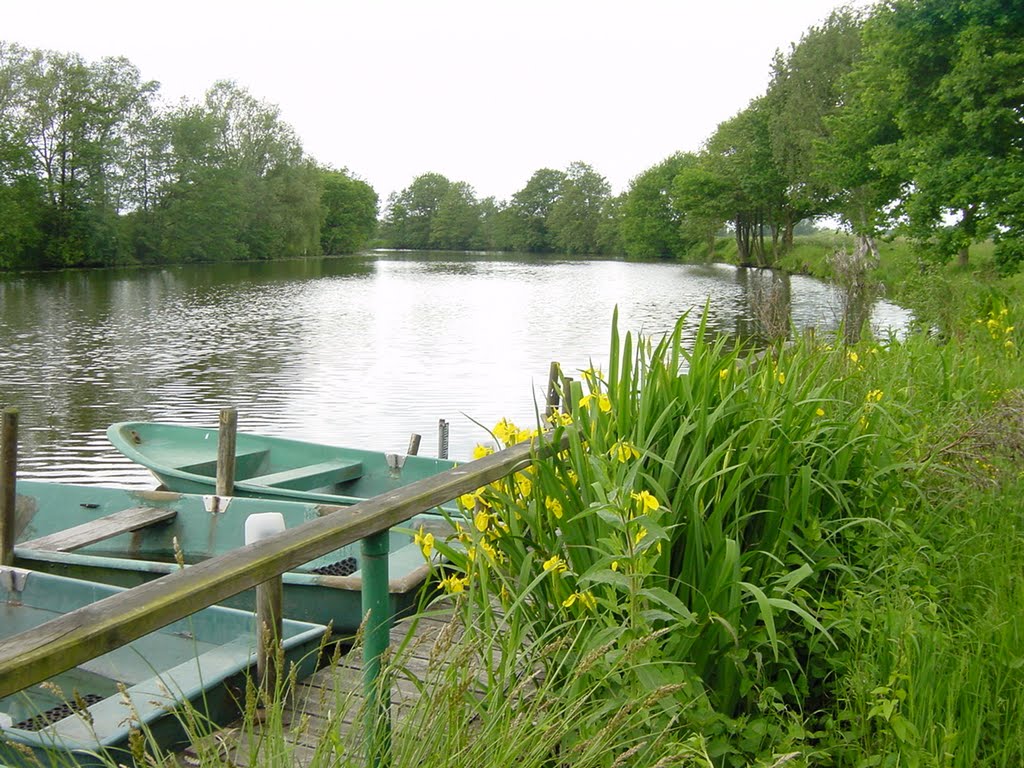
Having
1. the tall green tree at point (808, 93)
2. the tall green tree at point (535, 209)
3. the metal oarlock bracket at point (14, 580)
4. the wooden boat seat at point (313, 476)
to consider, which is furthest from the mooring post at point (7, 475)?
the tall green tree at point (535, 209)

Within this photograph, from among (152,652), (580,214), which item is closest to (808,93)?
(152,652)

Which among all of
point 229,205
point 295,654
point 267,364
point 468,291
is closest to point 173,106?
point 229,205

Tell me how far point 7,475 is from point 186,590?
5.98m

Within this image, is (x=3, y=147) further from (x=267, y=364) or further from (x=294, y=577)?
(x=294, y=577)

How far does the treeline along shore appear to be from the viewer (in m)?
21.1

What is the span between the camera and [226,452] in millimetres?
7316

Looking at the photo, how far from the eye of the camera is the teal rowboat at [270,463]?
27.3 feet

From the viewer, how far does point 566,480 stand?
291cm

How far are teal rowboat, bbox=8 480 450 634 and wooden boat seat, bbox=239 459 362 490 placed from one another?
952 mm

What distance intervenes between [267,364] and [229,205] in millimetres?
43708

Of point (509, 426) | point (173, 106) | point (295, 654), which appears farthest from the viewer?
point (173, 106)

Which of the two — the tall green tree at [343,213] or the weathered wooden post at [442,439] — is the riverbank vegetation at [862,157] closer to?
the weathered wooden post at [442,439]

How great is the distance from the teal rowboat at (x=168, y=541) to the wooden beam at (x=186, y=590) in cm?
313

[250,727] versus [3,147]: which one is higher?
[3,147]
